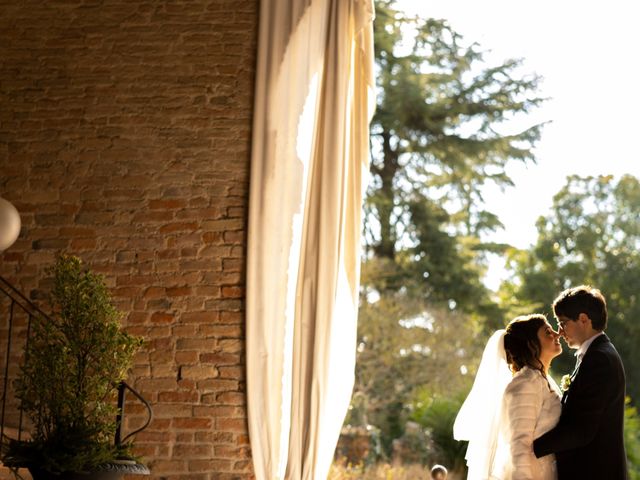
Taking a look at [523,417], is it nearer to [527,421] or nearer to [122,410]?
[527,421]

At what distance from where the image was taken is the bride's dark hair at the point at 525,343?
14.4ft

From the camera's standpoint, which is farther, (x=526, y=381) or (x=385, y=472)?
(x=385, y=472)

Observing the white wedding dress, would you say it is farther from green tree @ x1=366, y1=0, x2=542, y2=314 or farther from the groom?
green tree @ x1=366, y1=0, x2=542, y2=314

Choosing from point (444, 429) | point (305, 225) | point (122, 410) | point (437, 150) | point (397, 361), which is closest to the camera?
point (122, 410)

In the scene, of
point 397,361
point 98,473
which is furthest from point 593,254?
point 98,473

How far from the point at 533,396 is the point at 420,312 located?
9083 mm

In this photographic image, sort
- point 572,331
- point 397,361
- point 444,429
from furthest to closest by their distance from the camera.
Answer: point 397,361 < point 444,429 < point 572,331

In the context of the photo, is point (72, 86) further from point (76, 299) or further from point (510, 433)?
point (510, 433)

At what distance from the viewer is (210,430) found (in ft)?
19.4

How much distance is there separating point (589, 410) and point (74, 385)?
2484 mm

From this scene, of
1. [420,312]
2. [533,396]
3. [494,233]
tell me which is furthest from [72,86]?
[494,233]

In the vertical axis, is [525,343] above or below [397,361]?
below

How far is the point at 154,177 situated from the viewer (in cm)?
632

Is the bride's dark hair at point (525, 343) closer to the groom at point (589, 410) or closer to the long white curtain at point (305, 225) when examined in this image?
the groom at point (589, 410)
